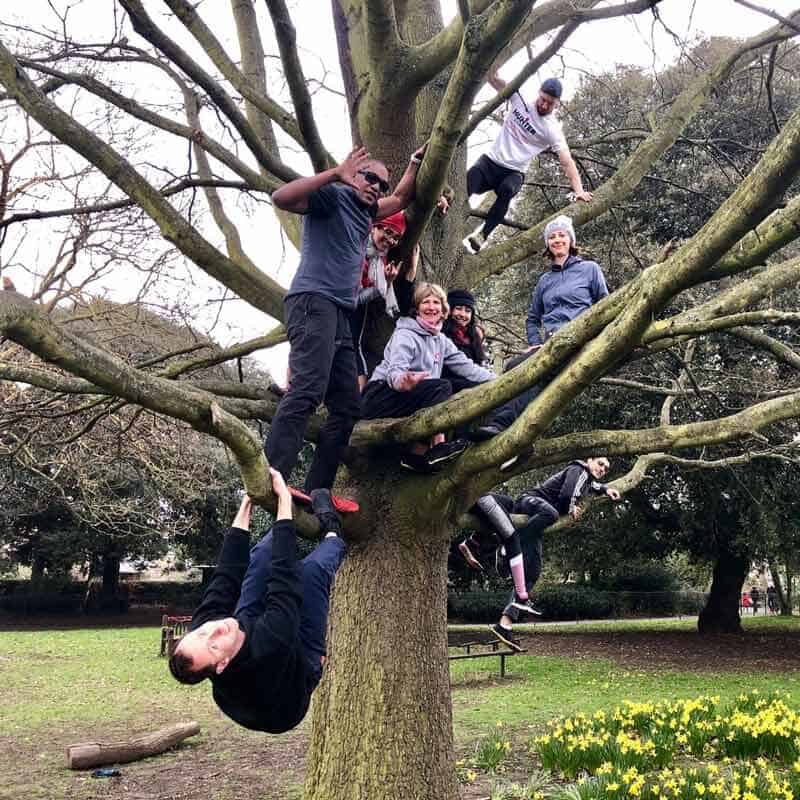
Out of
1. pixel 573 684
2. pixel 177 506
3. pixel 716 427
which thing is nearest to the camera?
pixel 716 427

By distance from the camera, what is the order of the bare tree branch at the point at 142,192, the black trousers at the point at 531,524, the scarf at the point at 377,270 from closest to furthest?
the bare tree branch at the point at 142,192 < the scarf at the point at 377,270 < the black trousers at the point at 531,524

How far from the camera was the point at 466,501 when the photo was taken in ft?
16.5

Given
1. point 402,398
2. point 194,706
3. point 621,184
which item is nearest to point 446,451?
point 402,398

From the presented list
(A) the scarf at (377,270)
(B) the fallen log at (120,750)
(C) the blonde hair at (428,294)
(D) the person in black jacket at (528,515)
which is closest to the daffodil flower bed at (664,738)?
(D) the person in black jacket at (528,515)

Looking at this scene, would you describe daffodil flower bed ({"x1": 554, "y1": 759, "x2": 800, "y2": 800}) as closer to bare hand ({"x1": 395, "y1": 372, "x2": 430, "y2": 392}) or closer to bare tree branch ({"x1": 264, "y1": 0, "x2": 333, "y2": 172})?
bare hand ({"x1": 395, "y1": 372, "x2": 430, "y2": 392})

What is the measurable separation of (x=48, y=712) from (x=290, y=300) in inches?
329

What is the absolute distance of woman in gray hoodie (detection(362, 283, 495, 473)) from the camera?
15.6 feet

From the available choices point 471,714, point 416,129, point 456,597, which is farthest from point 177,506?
point 416,129

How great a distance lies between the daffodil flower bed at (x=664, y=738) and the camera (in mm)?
6285

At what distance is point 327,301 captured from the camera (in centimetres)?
420

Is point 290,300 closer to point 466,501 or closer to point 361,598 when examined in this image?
point 466,501

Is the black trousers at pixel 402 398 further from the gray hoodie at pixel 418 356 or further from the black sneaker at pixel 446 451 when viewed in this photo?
the black sneaker at pixel 446 451

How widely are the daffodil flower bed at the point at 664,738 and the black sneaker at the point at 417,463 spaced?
275 cm

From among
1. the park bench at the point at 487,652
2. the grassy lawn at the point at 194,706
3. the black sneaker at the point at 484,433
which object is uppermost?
the black sneaker at the point at 484,433
